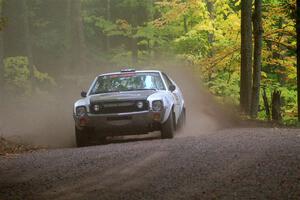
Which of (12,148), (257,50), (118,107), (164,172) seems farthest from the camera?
(257,50)

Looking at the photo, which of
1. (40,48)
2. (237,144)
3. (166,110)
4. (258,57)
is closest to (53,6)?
(40,48)

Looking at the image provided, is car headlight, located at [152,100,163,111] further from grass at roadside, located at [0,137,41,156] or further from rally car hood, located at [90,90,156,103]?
grass at roadside, located at [0,137,41,156]

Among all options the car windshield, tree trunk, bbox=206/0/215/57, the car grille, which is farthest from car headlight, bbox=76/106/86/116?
tree trunk, bbox=206/0/215/57

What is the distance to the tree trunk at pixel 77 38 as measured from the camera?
3312cm

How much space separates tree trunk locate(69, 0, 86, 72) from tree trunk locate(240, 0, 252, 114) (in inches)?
567

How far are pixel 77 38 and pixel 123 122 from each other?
2131cm

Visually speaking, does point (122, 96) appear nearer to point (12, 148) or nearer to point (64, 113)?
point (12, 148)

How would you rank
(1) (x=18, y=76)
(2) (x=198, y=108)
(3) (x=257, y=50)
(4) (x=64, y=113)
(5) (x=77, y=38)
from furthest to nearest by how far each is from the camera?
(5) (x=77, y=38) < (1) (x=18, y=76) < (4) (x=64, y=113) < (2) (x=198, y=108) < (3) (x=257, y=50)

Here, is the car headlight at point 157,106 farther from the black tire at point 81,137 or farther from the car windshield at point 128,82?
the black tire at point 81,137

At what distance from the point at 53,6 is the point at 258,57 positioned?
976 inches

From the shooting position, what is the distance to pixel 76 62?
34219 mm

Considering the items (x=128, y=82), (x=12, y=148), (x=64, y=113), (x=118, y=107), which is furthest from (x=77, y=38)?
(x=118, y=107)

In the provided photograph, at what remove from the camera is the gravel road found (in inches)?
272

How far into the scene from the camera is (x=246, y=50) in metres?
20.5
